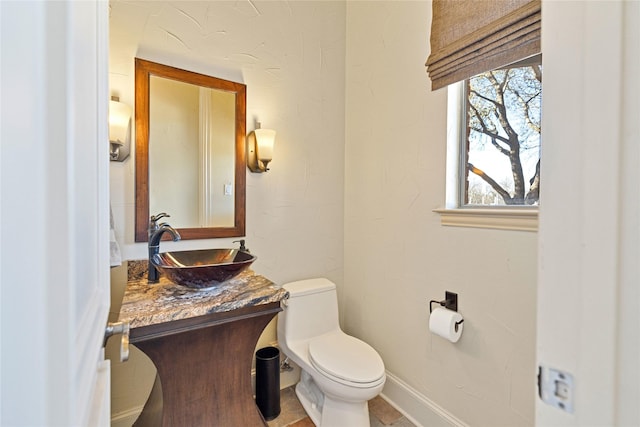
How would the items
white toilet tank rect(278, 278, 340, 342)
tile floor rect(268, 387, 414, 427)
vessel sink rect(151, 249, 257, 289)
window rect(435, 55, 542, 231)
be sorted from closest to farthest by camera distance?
vessel sink rect(151, 249, 257, 289), window rect(435, 55, 542, 231), tile floor rect(268, 387, 414, 427), white toilet tank rect(278, 278, 340, 342)

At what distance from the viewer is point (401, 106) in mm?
→ 1804

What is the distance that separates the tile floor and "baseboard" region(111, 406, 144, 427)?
696 mm

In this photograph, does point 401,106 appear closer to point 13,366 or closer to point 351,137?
point 351,137

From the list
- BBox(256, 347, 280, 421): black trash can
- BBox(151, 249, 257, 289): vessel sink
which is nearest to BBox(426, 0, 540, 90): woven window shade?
BBox(151, 249, 257, 289): vessel sink

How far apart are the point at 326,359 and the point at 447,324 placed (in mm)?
645

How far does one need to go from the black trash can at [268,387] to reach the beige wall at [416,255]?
0.69 metres

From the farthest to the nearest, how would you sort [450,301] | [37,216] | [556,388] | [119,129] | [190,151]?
1. [190,151]
2. [450,301]
3. [119,129]
4. [556,388]
5. [37,216]

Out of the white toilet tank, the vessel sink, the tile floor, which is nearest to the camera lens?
the vessel sink

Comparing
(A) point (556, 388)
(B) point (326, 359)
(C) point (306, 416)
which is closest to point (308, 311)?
(B) point (326, 359)

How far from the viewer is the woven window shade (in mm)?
1118

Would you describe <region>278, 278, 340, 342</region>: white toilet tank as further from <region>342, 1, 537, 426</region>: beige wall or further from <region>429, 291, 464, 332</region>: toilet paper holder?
<region>429, 291, 464, 332</region>: toilet paper holder

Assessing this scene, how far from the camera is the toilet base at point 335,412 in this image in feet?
4.99

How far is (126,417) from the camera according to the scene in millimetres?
1488

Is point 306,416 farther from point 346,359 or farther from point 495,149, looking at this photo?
point 495,149
